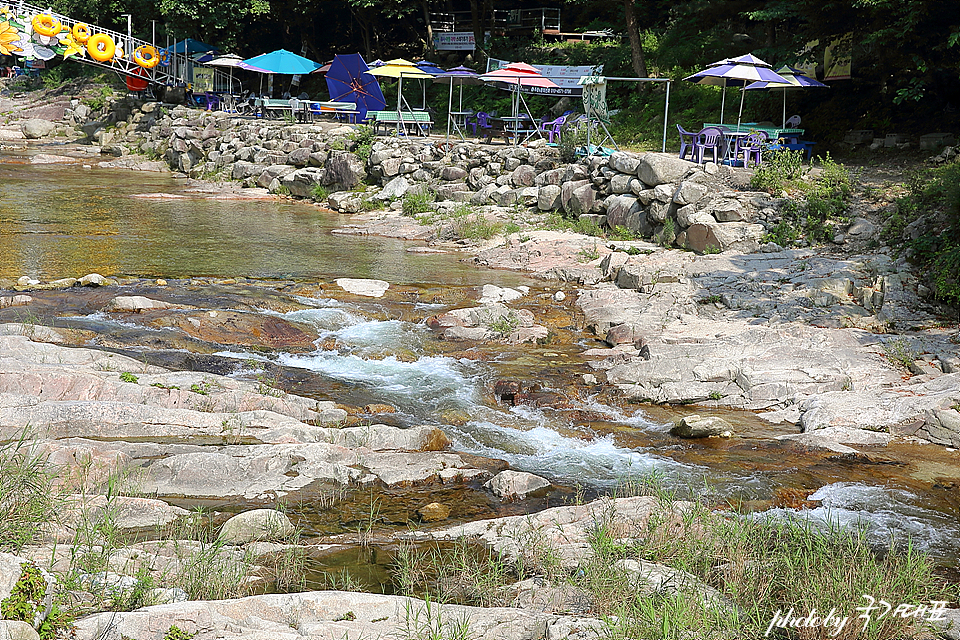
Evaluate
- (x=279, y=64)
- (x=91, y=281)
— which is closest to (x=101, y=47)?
(x=279, y=64)

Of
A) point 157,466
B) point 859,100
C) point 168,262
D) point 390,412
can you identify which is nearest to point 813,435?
point 390,412

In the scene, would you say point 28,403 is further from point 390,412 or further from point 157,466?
point 390,412

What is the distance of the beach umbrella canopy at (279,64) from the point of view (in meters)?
29.0

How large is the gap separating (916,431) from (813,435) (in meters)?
1.00

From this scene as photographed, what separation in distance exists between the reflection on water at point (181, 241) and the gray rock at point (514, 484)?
8.22 metres

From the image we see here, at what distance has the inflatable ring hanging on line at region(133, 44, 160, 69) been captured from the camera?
32.1 m

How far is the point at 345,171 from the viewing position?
76.1ft

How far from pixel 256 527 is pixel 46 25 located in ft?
103

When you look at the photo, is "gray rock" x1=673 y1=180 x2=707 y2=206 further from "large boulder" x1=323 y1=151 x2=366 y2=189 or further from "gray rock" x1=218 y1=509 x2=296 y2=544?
"gray rock" x1=218 y1=509 x2=296 y2=544

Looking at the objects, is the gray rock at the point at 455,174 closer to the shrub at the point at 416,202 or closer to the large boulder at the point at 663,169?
the shrub at the point at 416,202

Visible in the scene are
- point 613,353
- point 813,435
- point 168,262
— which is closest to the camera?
point 813,435

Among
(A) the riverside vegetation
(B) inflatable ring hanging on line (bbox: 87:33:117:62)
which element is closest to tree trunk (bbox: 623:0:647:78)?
(B) inflatable ring hanging on line (bbox: 87:33:117:62)

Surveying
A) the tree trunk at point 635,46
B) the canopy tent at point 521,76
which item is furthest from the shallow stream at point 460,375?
the tree trunk at point 635,46

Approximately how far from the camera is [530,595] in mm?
4699
